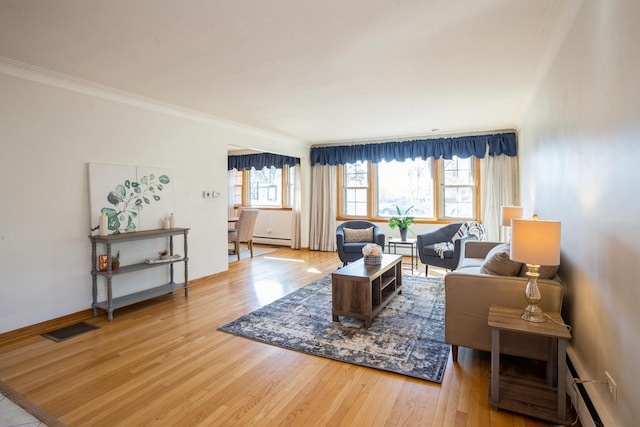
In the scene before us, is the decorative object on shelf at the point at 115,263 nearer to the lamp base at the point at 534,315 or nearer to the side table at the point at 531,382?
the side table at the point at 531,382

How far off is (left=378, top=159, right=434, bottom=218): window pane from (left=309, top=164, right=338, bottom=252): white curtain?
104 cm

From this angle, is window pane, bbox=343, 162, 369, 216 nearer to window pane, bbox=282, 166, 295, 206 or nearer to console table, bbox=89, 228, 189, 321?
window pane, bbox=282, 166, 295, 206

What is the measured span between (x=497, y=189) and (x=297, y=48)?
15.6ft

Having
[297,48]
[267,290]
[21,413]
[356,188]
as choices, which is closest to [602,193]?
[297,48]

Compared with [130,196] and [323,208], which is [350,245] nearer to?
[323,208]

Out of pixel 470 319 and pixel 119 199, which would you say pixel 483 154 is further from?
pixel 119 199

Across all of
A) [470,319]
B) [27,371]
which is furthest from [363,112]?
[27,371]

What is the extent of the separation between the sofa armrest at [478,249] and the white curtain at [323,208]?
365 cm

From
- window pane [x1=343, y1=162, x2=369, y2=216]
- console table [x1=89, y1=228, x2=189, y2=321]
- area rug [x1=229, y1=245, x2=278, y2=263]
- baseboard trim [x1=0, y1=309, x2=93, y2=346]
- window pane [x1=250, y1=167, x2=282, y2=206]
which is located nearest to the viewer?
baseboard trim [x1=0, y1=309, x2=93, y2=346]

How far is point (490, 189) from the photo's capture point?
6.12 meters

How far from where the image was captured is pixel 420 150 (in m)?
6.61

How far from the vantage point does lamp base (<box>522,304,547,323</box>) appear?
2.05m

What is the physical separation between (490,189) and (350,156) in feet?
9.05

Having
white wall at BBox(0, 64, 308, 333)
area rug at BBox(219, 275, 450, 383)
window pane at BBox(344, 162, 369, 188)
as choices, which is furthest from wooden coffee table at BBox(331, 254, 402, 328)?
window pane at BBox(344, 162, 369, 188)
